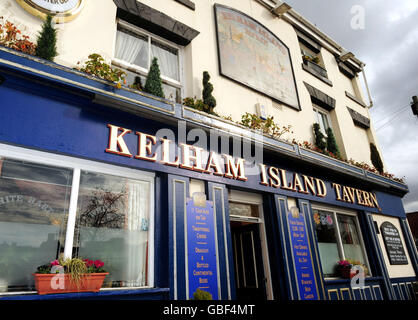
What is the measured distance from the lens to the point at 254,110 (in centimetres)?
801

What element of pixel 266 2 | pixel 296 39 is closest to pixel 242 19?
pixel 266 2

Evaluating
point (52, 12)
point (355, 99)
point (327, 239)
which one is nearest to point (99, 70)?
point (52, 12)

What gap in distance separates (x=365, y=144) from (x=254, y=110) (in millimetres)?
6882

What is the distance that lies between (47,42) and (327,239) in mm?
7925

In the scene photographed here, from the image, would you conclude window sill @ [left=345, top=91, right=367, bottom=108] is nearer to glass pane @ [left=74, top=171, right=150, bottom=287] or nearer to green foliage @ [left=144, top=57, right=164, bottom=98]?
green foliage @ [left=144, top=57, right=164, bottom=98]

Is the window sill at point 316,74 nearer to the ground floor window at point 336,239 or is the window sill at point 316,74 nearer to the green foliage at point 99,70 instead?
the ground floor window at point 336,239

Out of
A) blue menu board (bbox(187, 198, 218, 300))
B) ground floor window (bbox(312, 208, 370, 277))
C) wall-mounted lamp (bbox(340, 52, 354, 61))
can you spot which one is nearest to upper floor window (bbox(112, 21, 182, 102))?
blue menu board (bbox(187, 198, 218, 300))

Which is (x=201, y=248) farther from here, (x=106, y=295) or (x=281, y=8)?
(x=281, y=8)

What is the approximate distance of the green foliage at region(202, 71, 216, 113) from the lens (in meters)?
6.53

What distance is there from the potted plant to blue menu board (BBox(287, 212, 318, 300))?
4.25 m

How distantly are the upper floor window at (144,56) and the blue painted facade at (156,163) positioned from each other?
1.31 metres

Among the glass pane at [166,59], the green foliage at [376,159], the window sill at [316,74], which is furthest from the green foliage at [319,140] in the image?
the glass pane at [166,59]

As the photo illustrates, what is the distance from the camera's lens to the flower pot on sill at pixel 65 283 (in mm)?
3721
